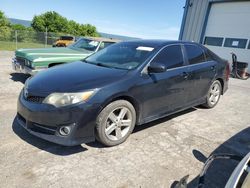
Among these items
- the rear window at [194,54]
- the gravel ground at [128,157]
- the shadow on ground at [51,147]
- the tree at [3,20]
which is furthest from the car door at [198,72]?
the tree at [3,20]

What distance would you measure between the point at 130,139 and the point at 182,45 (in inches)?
84.5

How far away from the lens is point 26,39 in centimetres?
2214

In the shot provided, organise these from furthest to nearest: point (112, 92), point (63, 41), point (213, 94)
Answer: point (63, 41) → point (213, 94) → point (112, 92)

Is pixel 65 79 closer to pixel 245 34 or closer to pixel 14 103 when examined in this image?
pixel 14 103

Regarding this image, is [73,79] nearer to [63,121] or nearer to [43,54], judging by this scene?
[63,121]

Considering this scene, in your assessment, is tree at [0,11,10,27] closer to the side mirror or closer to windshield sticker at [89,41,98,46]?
windshield sticker at [89,41,98,46]

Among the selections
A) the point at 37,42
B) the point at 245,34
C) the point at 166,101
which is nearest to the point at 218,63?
the point at 166,101

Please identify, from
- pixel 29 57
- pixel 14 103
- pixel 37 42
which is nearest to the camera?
pixel 14 103

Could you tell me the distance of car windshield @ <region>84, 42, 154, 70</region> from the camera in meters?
3.79

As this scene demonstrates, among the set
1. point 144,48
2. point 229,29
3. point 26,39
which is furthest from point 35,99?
point 26,39

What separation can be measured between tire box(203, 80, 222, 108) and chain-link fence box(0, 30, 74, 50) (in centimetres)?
1843

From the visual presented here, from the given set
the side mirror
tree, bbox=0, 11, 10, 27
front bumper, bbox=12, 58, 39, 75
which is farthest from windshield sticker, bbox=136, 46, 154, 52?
tree, bbox=0, 11, 10, 27

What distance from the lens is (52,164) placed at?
2.85m

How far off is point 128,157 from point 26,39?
22.1 metres
